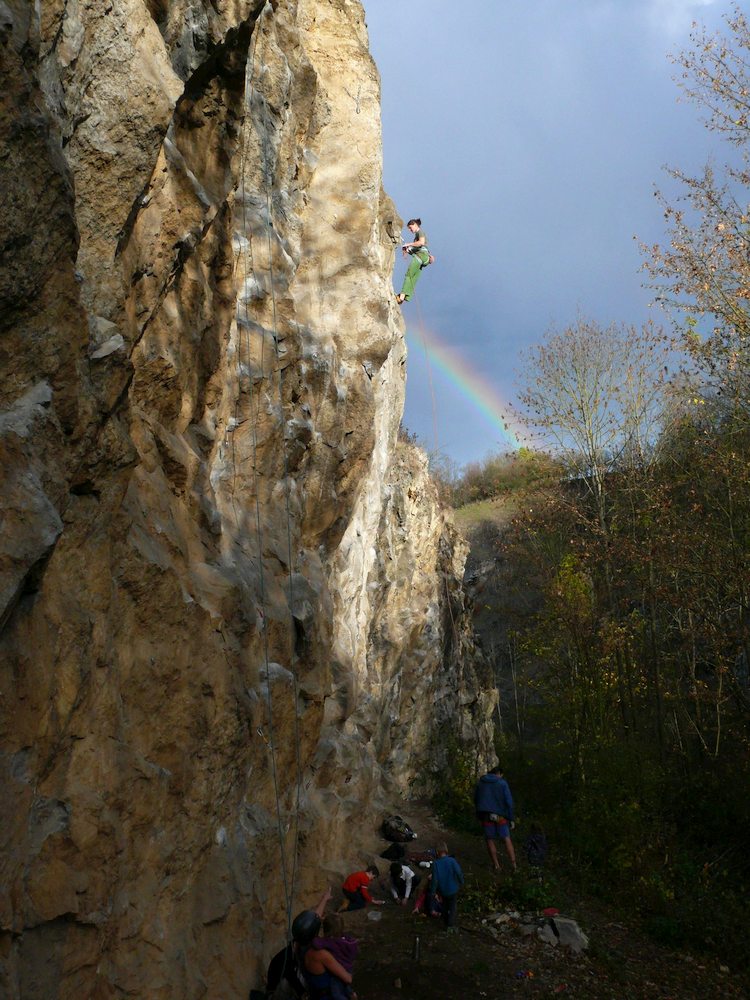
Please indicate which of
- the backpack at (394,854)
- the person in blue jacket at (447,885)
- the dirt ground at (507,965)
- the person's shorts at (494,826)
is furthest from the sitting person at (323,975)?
the backpack at (394,854)

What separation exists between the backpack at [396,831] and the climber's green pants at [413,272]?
11164 mm

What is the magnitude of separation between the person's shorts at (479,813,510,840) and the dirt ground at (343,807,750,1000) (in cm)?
171

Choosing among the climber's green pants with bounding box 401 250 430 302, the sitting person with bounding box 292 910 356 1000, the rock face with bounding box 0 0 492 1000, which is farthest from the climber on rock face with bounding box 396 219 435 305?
the sitting person with bounding box 292 910 356 1000

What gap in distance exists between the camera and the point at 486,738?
86.0ft

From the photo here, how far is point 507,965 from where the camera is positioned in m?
9.43

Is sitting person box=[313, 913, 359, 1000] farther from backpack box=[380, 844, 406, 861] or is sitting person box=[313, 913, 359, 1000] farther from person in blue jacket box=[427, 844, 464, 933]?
backpack box=[380, 844, 406, 861]

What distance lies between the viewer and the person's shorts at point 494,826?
42.4 feet

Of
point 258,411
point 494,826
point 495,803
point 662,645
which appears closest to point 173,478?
point 258,411

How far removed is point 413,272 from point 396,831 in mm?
11584

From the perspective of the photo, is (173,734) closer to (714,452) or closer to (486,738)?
(714,452)

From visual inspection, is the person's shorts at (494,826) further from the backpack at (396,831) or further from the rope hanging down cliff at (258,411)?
the rope hanging down cliff at (258,411)

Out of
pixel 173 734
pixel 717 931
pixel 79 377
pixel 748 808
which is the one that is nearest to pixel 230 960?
pixel 173 734

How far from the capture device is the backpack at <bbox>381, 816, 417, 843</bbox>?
14367mm

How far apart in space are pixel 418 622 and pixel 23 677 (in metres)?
17.1
